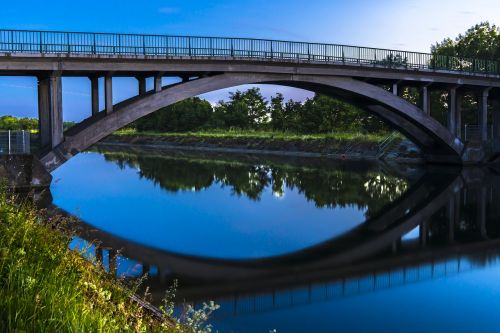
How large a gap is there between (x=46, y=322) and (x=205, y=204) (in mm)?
19158

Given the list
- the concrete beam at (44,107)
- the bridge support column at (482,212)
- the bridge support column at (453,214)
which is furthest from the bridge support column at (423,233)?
the concrete beam at (44,107)

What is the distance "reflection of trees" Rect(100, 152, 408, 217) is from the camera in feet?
86.2

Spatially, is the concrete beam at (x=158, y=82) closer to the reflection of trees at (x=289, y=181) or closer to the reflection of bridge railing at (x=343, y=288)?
the reflection of trees at (x=289, y=181)

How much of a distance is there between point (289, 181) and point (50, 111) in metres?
13.9

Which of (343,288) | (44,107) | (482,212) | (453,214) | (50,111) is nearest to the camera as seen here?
(343,288)

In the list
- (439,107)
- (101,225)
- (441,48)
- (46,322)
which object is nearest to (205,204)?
(101,225)

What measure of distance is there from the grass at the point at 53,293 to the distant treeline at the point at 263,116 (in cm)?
5141

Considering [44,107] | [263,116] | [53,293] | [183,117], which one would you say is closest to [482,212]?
[44,107]

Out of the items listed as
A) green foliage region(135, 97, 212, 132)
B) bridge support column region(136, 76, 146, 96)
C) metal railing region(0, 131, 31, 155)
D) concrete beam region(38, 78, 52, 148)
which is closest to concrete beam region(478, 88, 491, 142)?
bridge support column region(136, 76, 146, 96)

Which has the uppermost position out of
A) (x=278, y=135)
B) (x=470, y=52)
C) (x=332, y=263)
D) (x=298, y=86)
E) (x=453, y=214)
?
(x=470, y=52)

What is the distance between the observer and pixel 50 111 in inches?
970

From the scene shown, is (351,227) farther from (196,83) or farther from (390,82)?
(390,82)

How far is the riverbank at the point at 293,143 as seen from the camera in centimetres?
5125

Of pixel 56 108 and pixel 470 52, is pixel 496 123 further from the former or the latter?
pixel 56 108
